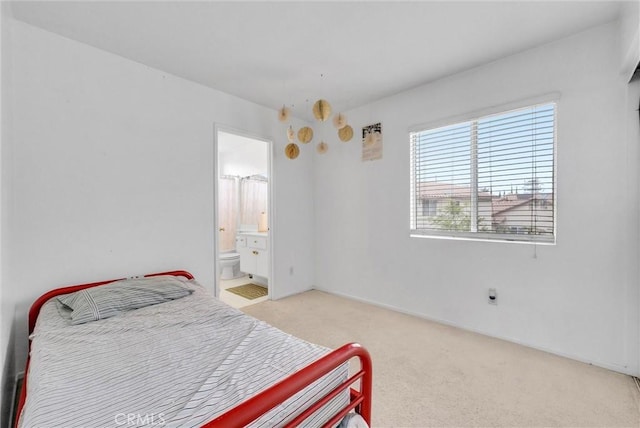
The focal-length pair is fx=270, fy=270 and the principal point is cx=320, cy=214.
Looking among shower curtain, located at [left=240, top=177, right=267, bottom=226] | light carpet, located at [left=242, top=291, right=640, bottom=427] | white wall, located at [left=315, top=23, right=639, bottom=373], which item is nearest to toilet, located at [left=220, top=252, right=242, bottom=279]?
shower curtain, located at [left=240, top=177, right=267, bottom=226]

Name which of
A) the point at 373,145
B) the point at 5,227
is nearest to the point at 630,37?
the point at 373,145

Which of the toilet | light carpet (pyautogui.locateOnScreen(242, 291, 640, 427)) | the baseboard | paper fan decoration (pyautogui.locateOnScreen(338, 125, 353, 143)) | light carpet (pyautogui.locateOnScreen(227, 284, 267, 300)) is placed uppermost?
paper fan decoration (pyautogui.locateOnScreen(338, 125, 353, 143))

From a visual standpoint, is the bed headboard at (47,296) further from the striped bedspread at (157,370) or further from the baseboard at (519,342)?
the baseboard at (519,342)

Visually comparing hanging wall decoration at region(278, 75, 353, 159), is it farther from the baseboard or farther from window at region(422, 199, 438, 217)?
the baseboard

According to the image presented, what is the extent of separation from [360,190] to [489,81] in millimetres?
1709

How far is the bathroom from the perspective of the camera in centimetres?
446

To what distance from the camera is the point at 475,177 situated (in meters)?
2.62

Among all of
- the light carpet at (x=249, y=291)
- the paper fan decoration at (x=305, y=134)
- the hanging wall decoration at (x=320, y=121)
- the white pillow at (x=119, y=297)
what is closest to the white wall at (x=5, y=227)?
the white pillow at (x=119, y=297)

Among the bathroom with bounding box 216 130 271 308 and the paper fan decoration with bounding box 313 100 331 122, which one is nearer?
the paper fan decoration with bounding box 313 100 331 122

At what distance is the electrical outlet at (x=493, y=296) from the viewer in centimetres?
244

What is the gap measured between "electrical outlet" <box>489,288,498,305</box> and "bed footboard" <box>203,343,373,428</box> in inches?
73.2

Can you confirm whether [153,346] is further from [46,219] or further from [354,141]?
[354,141]

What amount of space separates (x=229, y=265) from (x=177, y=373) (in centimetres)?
368

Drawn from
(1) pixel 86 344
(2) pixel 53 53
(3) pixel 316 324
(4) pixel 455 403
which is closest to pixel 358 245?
(3) pixel 316 324
